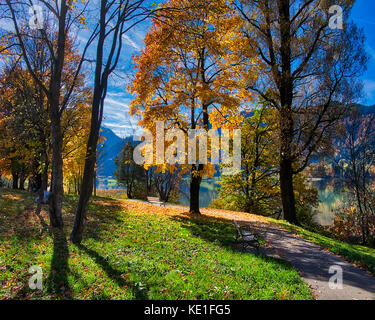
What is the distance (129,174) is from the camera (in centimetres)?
4088

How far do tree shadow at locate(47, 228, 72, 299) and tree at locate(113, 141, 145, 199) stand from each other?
32.8 m

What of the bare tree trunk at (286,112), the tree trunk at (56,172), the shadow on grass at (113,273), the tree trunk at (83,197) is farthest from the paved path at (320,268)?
the tree trunk at (56,172)

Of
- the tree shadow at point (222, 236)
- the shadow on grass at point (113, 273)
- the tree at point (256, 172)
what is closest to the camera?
the shadow on grass at point (113, 273)

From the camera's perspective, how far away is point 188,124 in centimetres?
1432

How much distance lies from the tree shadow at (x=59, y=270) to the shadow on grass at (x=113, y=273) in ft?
1.84

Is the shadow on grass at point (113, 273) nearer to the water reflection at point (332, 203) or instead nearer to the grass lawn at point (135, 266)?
the grass lawn at point (135, 266)

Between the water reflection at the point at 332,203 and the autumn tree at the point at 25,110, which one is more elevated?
the autumn tree at the point at 25,110

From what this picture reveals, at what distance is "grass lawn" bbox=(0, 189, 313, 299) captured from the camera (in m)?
4.68

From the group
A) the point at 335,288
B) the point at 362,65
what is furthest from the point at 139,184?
the point at 335,288

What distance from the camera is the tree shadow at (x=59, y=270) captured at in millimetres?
4500

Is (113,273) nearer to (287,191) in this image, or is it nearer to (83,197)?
(83,197)

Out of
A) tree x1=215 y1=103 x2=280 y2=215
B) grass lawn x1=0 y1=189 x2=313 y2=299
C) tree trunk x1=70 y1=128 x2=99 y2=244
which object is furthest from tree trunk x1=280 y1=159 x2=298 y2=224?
tree trunk x1=70 y1=128 x2=99 y2=244

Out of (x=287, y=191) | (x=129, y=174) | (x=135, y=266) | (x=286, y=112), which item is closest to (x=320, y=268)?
(x=135, y=266)
